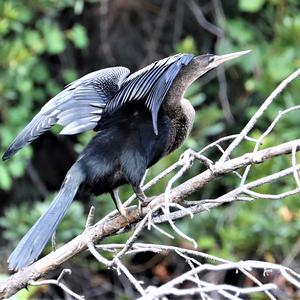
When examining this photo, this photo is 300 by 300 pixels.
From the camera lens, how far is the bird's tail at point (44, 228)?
1985 mm

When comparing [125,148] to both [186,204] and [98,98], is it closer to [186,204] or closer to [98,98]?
[98,98]

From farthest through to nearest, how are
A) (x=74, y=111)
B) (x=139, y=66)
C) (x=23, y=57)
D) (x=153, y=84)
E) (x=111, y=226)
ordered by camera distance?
(x=139, y=66), (x=23, y=57), (x=74, y=111), (x=153, y=84), (x=111, y=226)

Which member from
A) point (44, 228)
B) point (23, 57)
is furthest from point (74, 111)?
point (23, 57)

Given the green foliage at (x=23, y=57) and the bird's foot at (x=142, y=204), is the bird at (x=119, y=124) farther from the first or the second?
the green foliage at (x=23, y=57)

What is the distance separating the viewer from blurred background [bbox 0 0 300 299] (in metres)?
3.85

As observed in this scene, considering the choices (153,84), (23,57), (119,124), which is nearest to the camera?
(153,84)

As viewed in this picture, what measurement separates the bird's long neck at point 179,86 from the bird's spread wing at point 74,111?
176 mm

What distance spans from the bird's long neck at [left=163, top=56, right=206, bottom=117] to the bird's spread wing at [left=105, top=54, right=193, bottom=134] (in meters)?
0.20

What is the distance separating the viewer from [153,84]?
2.23m

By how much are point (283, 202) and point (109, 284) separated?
1130mm

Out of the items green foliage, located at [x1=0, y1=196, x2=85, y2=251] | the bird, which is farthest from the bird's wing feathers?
green foliage, located at [x1=0, y1=196, x2=85, y2=251]

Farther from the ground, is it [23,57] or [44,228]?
[23,57]

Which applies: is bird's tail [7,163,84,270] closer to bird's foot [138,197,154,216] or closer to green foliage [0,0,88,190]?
bird's foot [138,197,154,216]

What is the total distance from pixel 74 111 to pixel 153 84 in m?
0.30
